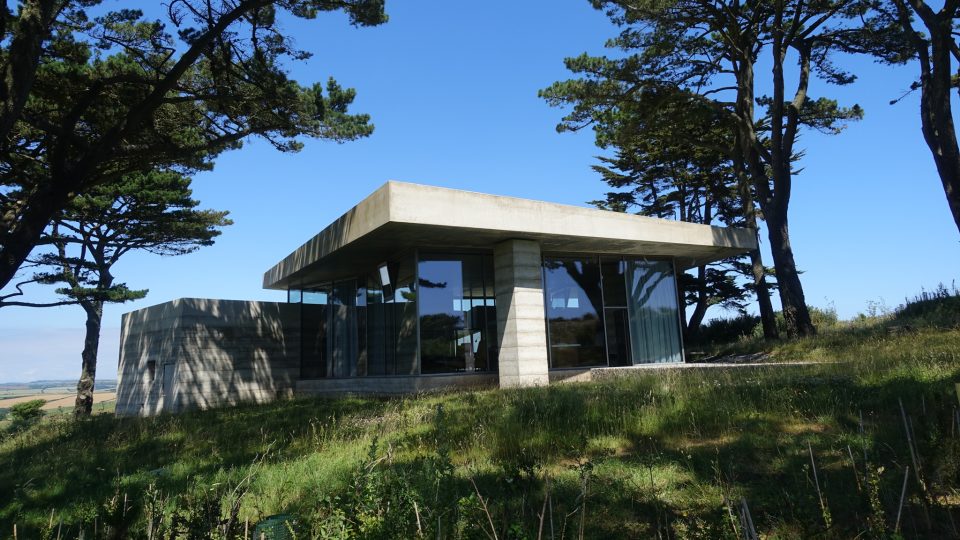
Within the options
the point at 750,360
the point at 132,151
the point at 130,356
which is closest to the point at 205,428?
the point at 132,151

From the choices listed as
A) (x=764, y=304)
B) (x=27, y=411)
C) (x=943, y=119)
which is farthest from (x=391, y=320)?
(x=27, y=411)

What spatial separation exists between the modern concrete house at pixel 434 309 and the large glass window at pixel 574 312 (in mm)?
40

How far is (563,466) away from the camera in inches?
215

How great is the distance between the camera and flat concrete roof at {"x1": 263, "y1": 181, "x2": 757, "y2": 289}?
11.4 m

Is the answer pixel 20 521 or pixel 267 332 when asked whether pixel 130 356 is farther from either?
pixel 20 521

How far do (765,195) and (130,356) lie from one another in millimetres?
23986

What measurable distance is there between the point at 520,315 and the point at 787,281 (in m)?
10.3

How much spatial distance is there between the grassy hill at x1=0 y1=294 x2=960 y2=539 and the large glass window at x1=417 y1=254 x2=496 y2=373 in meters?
3.66

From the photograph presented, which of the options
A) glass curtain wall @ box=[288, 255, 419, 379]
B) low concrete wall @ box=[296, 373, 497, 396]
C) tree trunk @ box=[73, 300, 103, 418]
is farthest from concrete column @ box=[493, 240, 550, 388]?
tree trunk @ box=[73, 300, 103, 418]

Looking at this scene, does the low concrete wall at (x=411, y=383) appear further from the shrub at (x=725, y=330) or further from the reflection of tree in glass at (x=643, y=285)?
the shrub at (x=725, y=330)

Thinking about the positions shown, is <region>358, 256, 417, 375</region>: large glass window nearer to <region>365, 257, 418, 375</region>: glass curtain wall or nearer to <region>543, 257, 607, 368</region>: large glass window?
<region>365, 257, 418, 375</region>: glass curtain wall

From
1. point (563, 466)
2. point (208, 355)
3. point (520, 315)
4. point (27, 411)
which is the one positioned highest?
point (520, 315)

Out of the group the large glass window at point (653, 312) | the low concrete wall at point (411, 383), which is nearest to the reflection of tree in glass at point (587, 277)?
the large glass window at point (653, 312)

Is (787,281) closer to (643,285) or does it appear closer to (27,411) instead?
(643,285)
